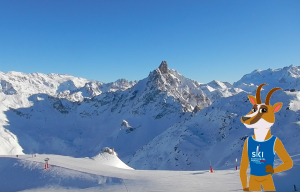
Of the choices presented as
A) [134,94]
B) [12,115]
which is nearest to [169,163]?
[134,94]

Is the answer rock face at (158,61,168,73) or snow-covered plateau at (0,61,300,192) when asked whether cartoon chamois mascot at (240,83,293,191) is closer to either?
snow-covered plateau at (0,61,300,192)

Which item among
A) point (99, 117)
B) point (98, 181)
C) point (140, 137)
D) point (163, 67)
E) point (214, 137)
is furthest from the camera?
point (99, 117)

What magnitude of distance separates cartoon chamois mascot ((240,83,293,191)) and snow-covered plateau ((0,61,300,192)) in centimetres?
395

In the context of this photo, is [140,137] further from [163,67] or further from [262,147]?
[262,147]

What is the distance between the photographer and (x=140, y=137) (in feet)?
275

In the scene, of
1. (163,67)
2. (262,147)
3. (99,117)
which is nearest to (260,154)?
(262,147)

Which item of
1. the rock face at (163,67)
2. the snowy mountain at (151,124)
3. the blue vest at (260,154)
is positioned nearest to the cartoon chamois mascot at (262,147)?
the blue vest at (260,154)

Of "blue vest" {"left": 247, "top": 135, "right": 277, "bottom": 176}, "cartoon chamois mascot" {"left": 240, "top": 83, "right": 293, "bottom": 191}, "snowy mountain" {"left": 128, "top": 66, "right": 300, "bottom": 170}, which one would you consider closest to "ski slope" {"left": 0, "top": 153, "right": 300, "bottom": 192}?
"cartoon chamois mascot" {"left": 240, "top": 83, "right": 293, "bottom": 191}

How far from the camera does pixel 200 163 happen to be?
132ft

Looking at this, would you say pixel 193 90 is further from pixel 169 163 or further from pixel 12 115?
pixel 12 115

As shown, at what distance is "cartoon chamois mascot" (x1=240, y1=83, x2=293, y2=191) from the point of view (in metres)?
6.76

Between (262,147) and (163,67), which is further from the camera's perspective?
(163,67)

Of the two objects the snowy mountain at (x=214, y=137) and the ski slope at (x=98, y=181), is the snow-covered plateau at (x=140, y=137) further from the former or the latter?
the snowy mountain at (x=214, y=137)

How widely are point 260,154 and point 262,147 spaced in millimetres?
228
